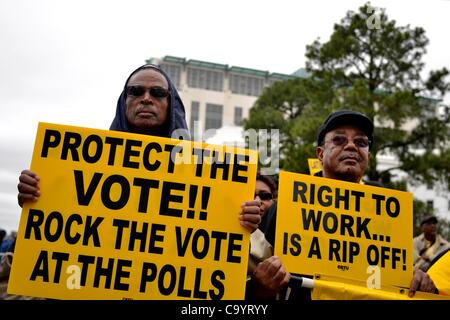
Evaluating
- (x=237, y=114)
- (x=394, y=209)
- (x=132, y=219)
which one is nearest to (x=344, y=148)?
(x=394, y=209)

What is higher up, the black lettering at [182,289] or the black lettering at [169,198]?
the black lettering at [169,198]

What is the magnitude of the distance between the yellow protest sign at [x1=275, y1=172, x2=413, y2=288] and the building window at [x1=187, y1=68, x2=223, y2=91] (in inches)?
1948

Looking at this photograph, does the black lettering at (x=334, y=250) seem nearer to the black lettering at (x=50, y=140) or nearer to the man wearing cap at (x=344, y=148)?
the man wearing cap at (x=344, y=148)

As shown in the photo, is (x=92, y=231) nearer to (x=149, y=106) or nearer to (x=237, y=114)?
(x=149, y=106)

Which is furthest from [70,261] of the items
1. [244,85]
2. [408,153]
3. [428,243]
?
[244,85]

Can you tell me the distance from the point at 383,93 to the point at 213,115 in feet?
115

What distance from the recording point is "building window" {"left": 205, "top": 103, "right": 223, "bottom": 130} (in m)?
50.1

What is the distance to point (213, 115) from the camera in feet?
166

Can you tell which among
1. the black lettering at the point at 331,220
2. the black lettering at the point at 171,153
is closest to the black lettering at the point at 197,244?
the black lettering at the point at 171,153

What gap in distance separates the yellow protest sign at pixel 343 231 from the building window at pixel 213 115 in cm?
4720

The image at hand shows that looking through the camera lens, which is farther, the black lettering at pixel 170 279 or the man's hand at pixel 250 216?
the man's hand at pixel 250 216

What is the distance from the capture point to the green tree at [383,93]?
608 inches

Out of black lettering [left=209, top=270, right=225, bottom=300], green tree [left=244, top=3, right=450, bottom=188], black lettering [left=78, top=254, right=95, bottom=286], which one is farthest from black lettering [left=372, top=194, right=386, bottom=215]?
green tree [left=244, top=3, right=450, bottom=188]

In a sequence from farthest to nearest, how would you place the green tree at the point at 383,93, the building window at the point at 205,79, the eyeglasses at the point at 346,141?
the building window at the point at 205,79 → the green tree at the point at 383,93 → the eyeglasses at the point at 346,141
